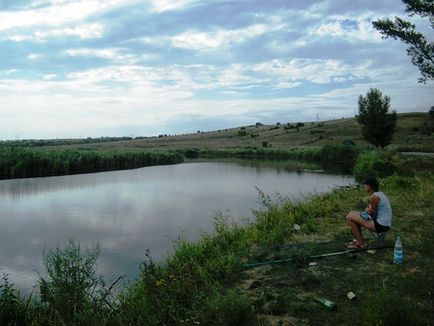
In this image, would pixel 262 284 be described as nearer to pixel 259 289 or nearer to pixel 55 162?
pixel 259 289

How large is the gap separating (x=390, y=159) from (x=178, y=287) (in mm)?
20695

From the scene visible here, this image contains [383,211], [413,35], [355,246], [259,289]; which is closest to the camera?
[259,289]

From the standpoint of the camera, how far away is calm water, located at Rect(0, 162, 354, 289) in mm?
11398

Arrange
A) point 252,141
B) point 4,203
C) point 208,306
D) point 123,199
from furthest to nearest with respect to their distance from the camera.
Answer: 1. point 252,141
2. point 123,199
3. point 4,203
4. point 208,306

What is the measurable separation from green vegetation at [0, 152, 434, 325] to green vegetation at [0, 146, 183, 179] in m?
27.3

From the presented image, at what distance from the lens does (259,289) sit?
593cm

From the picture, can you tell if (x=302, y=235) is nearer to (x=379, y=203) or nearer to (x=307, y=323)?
(x=379, y=203)

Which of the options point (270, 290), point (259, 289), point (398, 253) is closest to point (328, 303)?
point (270, 290)

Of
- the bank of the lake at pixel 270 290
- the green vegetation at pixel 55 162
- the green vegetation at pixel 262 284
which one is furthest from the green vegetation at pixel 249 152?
the bank of the lake at pixel 270 290

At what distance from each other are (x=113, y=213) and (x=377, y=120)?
3694 centimetres

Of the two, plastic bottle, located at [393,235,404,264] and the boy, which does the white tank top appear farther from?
plastic bottle, located at [393,235,404,264]

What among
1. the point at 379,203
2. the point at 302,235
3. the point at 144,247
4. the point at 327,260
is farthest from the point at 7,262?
the point at 379,203

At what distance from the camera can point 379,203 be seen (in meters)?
7.22

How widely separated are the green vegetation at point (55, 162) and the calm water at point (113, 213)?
265cm
